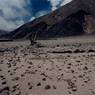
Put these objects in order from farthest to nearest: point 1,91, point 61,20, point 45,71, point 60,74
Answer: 1. point 61,20
2. point 45,71
3. point 60,74
4. point 1,91

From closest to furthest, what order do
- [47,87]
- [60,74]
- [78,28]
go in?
[47,87], [60,74], [78,28]

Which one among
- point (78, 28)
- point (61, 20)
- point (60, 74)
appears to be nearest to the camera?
point (60, 74)

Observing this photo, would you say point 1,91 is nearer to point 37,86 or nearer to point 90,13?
point 37,86

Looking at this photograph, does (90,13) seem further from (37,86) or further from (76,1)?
(37,86)

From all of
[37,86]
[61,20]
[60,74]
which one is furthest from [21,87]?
[61,20]

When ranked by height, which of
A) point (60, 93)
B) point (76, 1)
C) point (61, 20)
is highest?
point (76, 1)

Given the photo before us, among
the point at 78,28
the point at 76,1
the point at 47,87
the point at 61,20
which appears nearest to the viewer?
the point at 47,87

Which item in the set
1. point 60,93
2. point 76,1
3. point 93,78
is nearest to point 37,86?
point 60,93

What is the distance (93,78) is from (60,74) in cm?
174

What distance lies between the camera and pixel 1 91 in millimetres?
9266

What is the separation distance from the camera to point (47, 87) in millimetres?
9961

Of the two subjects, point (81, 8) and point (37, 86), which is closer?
point (37, 86)

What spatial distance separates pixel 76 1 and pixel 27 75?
464 ft

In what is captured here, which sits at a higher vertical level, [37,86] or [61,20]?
[61,20]
